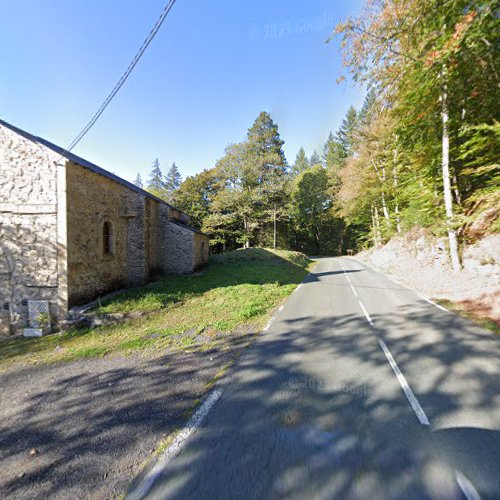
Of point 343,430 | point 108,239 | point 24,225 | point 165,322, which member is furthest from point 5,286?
point 343,430

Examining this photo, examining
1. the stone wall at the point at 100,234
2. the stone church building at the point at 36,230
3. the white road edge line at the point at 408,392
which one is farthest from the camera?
the stone wall at the point at 100,234

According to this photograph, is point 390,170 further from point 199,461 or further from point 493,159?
point 199,461

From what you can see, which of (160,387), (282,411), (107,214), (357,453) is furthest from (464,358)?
(107,214)

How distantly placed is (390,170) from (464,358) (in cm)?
2481

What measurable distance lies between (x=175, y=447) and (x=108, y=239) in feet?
39.0

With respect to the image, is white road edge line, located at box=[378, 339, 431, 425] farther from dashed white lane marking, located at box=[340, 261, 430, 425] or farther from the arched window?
the arched window

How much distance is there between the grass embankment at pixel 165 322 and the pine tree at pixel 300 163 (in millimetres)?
56071

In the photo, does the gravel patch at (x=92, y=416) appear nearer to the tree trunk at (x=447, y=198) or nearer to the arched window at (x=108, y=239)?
→ the arched window at (x=108, y=239)

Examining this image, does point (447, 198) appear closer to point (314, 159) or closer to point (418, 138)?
point (418, 138)

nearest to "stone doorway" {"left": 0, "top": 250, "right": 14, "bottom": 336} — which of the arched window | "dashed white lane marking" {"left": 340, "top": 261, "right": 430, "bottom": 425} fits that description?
the arched window

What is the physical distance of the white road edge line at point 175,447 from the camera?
2.32m

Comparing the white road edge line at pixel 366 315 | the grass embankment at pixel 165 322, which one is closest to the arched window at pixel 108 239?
the grass embankment at pixel 165 322

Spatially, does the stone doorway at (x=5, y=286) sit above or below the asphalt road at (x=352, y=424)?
above

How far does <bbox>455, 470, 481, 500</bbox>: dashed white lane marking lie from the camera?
215 centimetres
